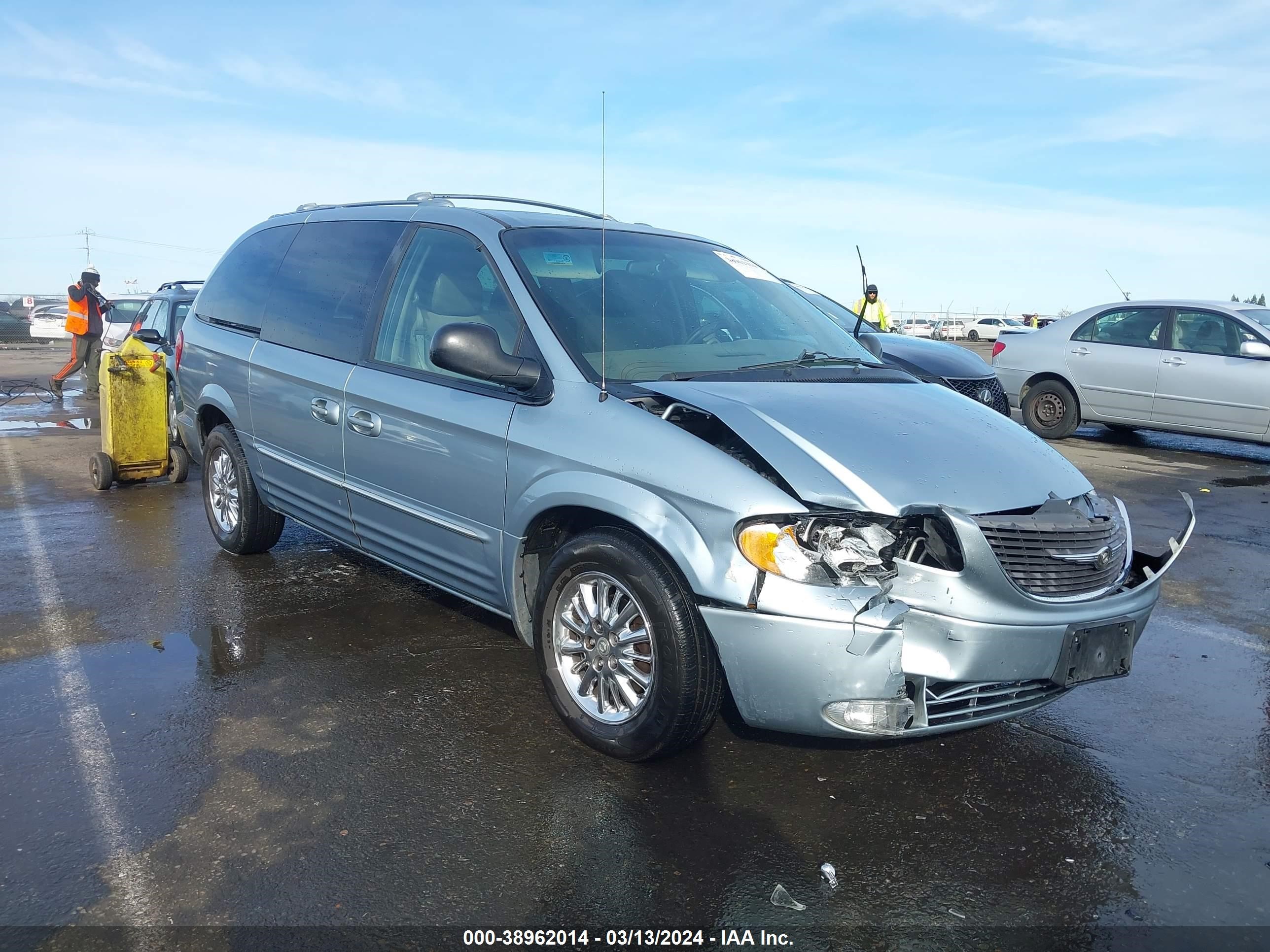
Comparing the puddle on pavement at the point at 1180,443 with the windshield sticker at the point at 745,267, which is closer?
the windshield sticker at the point at 745,267

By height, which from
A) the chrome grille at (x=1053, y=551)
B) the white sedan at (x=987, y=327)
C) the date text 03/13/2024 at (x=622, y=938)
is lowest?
the date text 03/13/2024 at (x=622, y=938)

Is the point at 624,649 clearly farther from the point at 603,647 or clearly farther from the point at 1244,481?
the point at 1244,481

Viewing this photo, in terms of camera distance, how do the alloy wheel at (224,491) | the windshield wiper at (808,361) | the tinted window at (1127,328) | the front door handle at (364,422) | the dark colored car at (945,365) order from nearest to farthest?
1. the windshield wiper at (808,361)
2. the front door handle at (364,422)
3. the alloy wheel at (224,491)
4. the dark colored car at (945,365)
5. the tinted window at (1127,328)

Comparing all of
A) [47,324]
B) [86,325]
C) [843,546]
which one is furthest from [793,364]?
[47,324]

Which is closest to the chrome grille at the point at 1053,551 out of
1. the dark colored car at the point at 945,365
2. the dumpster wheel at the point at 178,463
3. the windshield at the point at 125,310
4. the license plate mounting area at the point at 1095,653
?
the license plate mounting area at the point at 1095,653

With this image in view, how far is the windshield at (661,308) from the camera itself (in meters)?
3.90

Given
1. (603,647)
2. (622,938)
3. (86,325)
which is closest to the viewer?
(622,938)

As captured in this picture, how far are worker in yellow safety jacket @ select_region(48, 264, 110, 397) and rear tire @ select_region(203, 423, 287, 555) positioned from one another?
31.5 ft

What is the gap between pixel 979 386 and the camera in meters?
9.18

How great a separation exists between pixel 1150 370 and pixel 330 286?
30.5 feet

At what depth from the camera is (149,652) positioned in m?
4.52

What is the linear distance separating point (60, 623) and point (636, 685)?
10.3 feet

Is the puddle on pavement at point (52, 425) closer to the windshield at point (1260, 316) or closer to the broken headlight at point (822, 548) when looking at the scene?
the broken headlight at point (822, 548)

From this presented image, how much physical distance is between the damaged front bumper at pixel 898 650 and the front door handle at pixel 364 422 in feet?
6.31
